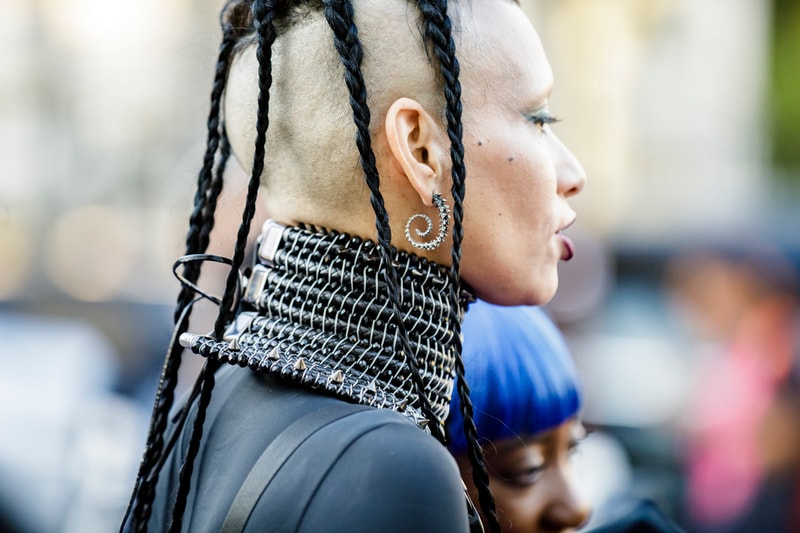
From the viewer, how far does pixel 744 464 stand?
4887 millimetres

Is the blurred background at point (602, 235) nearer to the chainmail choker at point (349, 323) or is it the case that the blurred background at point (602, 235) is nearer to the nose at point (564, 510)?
the nose at point (564, 510)

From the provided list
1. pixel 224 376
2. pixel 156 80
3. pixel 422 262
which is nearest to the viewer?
pixel 422 262

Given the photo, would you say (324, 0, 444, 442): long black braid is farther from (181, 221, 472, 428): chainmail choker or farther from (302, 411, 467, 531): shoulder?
(302, 411, 467, 531): shoulder

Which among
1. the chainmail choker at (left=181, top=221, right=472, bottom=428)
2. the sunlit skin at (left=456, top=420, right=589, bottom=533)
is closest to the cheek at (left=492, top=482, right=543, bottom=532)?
the sunlit skin at (left=456, top=420, right=589, bottom=533)

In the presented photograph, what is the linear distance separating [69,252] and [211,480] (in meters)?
9.49

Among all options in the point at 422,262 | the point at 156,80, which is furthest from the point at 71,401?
the point at 156,80

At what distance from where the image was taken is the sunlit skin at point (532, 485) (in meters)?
2.25

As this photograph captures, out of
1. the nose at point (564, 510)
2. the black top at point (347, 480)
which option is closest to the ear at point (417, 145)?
the black top at point (347, 480)

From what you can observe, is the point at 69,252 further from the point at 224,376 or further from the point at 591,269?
the point at 224,376

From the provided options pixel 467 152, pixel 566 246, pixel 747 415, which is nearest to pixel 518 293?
pixel 566 246

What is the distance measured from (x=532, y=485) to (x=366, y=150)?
105 centimetres

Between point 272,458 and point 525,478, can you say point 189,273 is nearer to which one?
point 272,458

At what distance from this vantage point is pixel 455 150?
5.51 feet

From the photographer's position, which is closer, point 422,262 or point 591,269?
point 422,262
